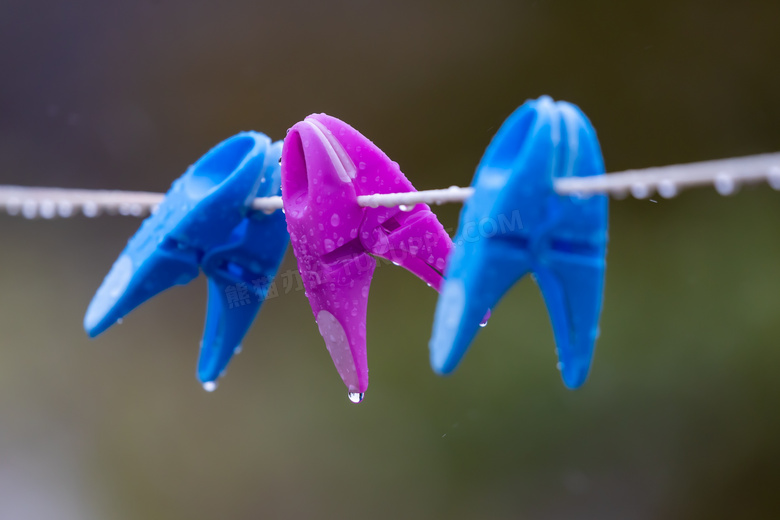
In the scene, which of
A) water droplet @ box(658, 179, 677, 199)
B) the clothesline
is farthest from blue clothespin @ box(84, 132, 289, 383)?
water droplet @ box(658, 179, 677, 199)

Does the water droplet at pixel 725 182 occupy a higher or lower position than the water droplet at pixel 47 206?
lower

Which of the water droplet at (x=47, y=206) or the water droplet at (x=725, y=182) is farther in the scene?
the water droplet at (x=47, y=206)

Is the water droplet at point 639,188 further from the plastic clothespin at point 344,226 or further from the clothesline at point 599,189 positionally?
the plastic clothespin at point 344,226

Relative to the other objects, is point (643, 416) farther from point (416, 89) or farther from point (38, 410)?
point (38, 410)

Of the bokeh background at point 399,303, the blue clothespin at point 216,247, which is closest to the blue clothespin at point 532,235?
the blue clothespin at point 216,247

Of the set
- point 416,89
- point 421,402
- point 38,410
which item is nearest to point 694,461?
point 421,402

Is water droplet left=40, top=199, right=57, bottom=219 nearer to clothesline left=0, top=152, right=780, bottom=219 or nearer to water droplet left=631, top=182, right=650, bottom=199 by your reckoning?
clothesline left=0, top=152, right=780, bottom=219
